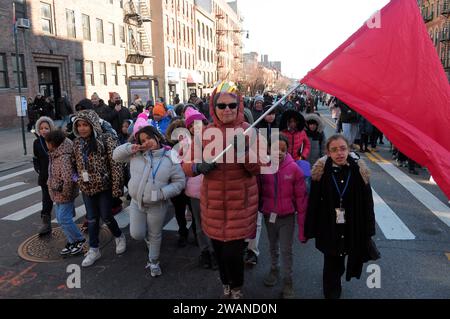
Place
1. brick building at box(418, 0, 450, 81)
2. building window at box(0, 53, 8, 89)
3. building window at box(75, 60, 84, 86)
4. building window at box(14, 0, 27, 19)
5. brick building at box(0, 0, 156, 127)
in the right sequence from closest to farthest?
building window at box(0, 53, 8, 89) < brick building at box(0, 0, 156, 127) < building window at box(14, 0, 27, 19) < building window at box(75, 60, 84, 86) < brick building at box(418, 0, 450, 81)

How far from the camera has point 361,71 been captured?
3.30 meters

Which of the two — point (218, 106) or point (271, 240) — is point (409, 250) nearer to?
point (271, 240)

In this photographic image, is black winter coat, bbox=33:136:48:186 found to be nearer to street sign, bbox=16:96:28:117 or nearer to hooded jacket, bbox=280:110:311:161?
hooded jacket, bbox=280:110:311:161

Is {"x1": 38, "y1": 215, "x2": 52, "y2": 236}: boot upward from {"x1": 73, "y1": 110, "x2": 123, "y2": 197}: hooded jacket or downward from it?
downward

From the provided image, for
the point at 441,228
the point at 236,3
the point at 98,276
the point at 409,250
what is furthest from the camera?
the point at 236,3

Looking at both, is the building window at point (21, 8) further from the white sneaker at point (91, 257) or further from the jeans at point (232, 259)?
the jeans at point (232, 259)

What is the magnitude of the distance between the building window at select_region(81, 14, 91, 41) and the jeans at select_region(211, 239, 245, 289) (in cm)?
2673

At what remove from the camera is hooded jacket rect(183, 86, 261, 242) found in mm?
3264

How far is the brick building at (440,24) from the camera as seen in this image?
1802 inches

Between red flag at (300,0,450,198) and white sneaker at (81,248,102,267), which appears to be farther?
white sneaker at (81,248,102,267)

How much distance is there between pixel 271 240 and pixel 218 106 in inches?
64.9

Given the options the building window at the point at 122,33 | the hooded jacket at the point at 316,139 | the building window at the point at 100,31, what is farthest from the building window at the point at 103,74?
the hooded jacket at the point at 316,139

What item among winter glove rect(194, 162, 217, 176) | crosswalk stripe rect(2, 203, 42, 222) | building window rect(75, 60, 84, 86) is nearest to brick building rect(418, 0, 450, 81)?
building window rect(75, 60, 84, 86)
